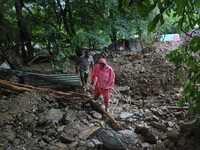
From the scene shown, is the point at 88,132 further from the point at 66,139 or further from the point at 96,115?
the point at 96,115

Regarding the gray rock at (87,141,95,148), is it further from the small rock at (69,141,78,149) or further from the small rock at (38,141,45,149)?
the small rock at (38,141,45,149)

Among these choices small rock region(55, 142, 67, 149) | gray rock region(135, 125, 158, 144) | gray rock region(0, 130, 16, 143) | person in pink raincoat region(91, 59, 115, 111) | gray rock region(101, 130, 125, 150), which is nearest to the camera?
gray rock region(0, 130, 16, 143)

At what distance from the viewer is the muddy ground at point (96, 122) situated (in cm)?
259

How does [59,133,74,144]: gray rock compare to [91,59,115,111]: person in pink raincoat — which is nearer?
[59,133,74,144]: gray rock

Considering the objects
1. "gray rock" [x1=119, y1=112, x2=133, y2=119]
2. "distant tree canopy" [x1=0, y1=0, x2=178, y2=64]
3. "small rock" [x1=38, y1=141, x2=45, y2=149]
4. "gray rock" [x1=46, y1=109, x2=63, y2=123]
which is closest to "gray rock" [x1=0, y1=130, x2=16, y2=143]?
"small rock" [x1=38, y1=141, x2=45, y2=149]

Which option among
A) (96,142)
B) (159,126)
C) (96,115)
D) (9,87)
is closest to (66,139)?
(96,142)

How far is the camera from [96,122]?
3.65m

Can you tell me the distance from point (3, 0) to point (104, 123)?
5715mm

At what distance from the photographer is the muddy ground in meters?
2.59

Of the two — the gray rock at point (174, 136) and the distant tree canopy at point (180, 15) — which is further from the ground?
the distant tree canopy at point (180, 15)

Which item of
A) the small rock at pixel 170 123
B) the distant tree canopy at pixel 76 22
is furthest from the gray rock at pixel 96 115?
the distant tree canopy at pixel 76 22


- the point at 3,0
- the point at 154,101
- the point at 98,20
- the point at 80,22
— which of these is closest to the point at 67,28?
the point at 80,22

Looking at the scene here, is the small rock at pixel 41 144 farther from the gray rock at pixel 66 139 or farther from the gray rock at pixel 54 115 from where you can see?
the gray rock at pixel 54 115

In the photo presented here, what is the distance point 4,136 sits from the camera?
7.66ft
